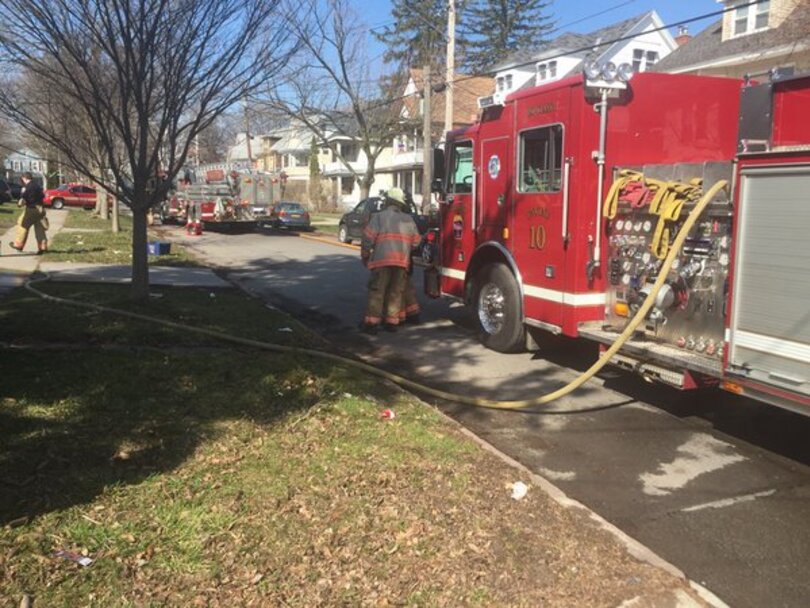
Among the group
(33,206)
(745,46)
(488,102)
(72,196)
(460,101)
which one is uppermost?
(460,101)

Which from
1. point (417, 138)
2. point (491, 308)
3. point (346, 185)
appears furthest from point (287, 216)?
point (346, 185)

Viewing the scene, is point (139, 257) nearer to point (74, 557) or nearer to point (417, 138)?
point (74, 557)

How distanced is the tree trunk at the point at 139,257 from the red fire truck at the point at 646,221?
12.3 ft

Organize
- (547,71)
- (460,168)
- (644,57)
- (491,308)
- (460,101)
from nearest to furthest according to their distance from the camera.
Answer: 1. (491,308)
2. (460,168)
3. (644,57)
4. (547,71)
5. (460,101)

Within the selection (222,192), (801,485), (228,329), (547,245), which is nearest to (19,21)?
(228,329)

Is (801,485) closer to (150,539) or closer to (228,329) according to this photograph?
(150,539)

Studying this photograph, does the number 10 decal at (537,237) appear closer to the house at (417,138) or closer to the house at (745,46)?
the house at (745,46)

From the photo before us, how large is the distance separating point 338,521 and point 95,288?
8163 millimetres

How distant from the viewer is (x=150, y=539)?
3311mm

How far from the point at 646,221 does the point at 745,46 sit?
2331 centimetres

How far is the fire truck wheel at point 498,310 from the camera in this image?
7441mm

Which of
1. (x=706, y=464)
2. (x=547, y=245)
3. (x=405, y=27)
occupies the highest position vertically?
(x=405, y=27)

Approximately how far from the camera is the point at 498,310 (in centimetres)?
780

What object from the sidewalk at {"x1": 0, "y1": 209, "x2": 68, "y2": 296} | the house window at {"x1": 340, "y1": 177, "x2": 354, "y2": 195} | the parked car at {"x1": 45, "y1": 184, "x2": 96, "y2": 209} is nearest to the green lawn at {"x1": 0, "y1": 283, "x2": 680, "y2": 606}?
the sidewalk at {"x1": 0, "y1": 209, "x2": 68, "y2": 296}
